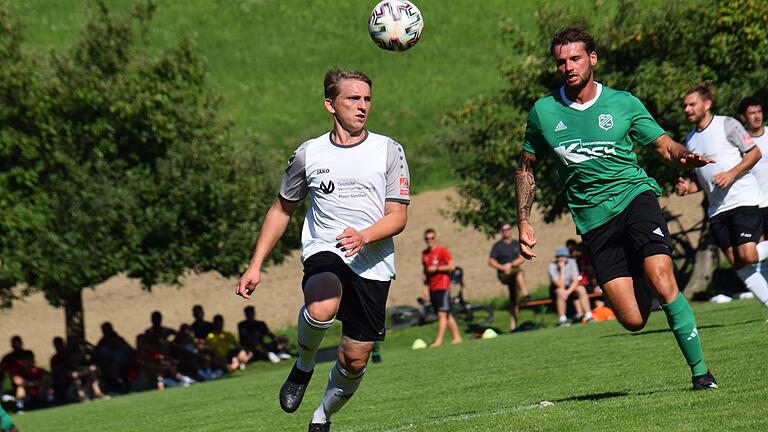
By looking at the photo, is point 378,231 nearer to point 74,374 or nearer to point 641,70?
point 74,374

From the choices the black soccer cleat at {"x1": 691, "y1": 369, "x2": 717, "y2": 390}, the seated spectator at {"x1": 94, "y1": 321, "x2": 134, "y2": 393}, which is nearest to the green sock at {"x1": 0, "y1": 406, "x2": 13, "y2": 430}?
the black soccer cleat at {"x1": 691, "y1": 369, "x2": 717, "y2": 390}

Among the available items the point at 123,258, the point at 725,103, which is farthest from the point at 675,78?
the point at 123,258

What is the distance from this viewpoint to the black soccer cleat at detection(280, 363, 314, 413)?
783 cm

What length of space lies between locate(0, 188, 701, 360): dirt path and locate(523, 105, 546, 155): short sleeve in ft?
88.1

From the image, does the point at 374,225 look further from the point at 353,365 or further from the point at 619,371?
the point at 619,371

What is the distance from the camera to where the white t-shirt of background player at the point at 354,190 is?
7.73 meters

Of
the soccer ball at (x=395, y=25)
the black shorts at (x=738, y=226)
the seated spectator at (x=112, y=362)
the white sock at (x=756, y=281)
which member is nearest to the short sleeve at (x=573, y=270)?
the seated spectator at (x=112, y=362)

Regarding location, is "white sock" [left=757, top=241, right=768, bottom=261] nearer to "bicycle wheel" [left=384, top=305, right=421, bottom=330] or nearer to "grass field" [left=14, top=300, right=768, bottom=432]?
"grass field" [left=14, top=300, right=768, bottom=432]

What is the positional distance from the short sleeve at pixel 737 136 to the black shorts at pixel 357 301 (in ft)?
18.7

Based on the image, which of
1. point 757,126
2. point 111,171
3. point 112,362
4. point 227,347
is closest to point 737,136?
point 757,126

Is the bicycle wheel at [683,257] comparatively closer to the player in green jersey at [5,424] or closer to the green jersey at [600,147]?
the green jersey at [600,147]

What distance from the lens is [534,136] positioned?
27.4ft

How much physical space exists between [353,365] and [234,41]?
Result: 7073 cm

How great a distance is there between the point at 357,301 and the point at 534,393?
2.60 metres
